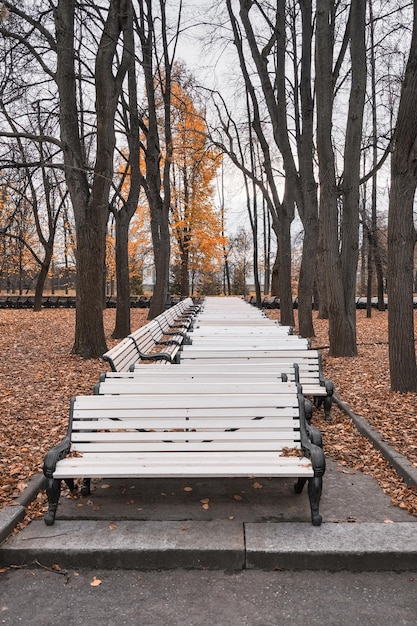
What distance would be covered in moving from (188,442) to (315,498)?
3.45 feet

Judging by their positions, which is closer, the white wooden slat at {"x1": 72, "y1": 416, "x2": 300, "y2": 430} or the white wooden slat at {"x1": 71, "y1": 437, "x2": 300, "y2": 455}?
the white wooden slat at {"x1": 71, "y1": 437, "x2": 300, "y2": 455}

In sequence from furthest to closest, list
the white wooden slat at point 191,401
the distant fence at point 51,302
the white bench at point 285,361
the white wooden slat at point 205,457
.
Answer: the distant fence at point 51,302 → the white bench at point 285,361 → the white wooden slat at point 191,401 → the white wooden slat at point 205,457

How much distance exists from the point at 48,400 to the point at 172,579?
4.34 m

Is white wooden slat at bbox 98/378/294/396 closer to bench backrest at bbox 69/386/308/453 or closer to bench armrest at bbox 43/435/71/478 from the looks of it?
bench backrest at bbox 69/386/308/453

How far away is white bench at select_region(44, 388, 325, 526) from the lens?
344cm

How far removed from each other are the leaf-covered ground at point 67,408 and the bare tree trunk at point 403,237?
404 millimetres

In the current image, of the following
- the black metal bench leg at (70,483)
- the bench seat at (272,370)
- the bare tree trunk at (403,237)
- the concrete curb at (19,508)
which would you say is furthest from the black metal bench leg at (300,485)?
the bare tree trunk at (403,237)

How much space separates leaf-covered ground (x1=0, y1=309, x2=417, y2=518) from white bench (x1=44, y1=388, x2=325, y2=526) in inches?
22.1

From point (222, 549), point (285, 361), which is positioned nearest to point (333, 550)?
point (222, 549)

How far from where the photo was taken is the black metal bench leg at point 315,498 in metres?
3.38

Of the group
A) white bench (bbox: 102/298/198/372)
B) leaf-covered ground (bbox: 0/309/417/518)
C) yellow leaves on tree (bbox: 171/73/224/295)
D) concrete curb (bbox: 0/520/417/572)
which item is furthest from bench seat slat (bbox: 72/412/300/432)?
yellow leaves on tree (bbox: 171/73/224/295)

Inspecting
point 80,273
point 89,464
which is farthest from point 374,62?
point 89,464

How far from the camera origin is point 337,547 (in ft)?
10.1

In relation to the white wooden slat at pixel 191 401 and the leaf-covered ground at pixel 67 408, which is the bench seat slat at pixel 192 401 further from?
the leaf-covered ground at pixel 67 408
